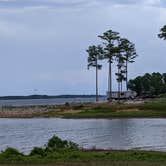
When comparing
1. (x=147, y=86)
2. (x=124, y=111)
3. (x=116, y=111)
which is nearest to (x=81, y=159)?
(x=124, y=111)

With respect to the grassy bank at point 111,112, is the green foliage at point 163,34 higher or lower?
higher

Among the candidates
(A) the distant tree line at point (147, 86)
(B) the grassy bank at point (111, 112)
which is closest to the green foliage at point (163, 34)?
(B) the grassy bank at point (111, 112)

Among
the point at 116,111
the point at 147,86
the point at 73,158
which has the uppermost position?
the point at 147,86

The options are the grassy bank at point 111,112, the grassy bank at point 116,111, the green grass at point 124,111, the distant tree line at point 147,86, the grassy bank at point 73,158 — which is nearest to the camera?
the grassy bank at point 73,158

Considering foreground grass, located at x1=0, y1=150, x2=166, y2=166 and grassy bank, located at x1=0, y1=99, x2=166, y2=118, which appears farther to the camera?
grassy bank, located at x1=0, y1=99, x2=166, y2=118

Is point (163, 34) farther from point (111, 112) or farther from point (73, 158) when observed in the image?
point (73, 158)

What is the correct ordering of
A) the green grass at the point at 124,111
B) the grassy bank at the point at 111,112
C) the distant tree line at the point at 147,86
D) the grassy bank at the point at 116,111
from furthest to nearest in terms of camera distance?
the distant tree line at the point at 147,86 → the grassy bank at the point at 111,112 → the grassy bank at the point at 116,111 → the green grass at the point at 124,111

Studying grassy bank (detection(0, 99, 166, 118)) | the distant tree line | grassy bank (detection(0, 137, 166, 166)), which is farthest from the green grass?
the distant tree line

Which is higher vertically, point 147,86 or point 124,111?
point 147,86

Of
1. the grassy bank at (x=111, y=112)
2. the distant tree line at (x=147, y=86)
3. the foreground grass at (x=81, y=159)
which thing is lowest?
the foreground grass at (x=81, y=159)

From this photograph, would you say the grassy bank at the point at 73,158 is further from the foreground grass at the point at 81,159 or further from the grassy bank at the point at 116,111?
the grassy bank at the point at 116,111

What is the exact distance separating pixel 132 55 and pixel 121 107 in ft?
137

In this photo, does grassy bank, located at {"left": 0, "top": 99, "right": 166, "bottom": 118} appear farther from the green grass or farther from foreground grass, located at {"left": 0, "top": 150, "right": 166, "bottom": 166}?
foreground grass, located at {"left": 0, "top": 150, "right": 166, "bottom": 166}

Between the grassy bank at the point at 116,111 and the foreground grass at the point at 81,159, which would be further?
the grassy bank at the point at 116,111
